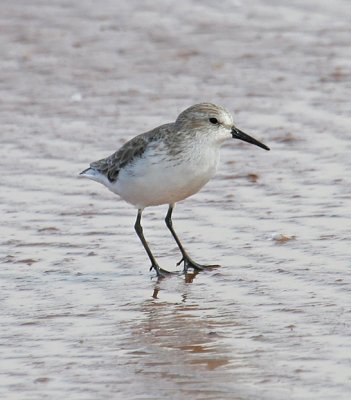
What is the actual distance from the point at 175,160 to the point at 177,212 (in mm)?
1334

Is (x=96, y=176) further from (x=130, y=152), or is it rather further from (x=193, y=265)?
(x=193, y=265)

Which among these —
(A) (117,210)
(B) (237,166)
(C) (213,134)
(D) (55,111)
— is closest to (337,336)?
(C) (213,134)

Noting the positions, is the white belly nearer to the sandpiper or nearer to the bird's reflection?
the sandpiper

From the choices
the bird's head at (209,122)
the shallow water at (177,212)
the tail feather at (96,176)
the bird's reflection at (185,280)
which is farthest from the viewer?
the tail feather at (96,176)

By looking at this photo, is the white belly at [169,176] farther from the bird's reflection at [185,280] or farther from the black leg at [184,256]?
the bird's reflection at [185,280]

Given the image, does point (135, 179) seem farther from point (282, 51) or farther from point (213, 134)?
point (282, 51)

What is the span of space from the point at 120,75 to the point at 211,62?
0.92 metres

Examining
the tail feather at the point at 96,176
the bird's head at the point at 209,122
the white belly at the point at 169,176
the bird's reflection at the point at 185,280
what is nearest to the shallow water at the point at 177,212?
the bird's reflection at the point at 185,280

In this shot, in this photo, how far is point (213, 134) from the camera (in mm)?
8211

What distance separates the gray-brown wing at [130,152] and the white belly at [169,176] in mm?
93

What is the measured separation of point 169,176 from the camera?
8055 mm

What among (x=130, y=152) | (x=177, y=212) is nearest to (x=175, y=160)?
(x=130, y=152)

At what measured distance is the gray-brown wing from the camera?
8.30 meters

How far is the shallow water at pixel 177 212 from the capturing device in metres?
6.27
